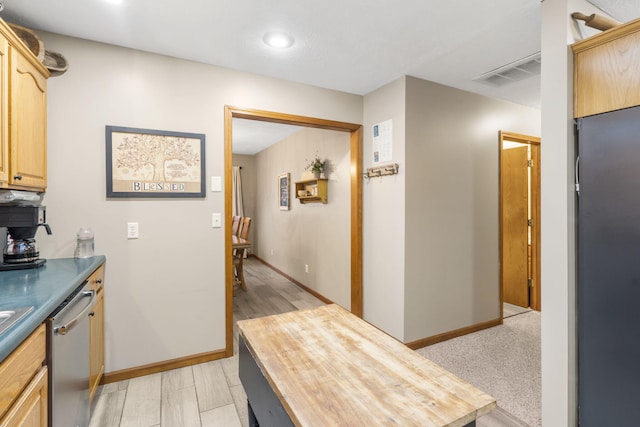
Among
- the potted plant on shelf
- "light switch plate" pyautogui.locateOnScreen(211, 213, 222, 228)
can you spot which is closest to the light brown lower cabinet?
"light switch plate" pyautogui.locateOnScreen(211, 213, 222, 228)

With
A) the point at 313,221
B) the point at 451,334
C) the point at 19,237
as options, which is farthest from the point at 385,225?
the point at 19,237

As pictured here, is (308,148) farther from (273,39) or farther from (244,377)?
(244,377)

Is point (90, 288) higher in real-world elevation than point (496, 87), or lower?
lower

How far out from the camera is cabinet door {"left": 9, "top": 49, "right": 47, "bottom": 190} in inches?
63.4

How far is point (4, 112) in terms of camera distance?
5.06 feet

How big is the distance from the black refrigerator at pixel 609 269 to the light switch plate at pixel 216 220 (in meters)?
2.41

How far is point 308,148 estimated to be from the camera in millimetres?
4609

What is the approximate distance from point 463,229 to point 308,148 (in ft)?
8.21

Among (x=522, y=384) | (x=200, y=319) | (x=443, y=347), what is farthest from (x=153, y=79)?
(x=522, y=384)

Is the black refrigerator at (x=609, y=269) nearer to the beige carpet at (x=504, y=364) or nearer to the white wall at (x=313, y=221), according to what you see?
the beige carpet at (x=504, y=364)

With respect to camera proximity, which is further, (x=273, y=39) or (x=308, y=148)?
(x=308, y=148)

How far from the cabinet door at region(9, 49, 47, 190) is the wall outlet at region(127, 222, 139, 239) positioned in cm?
55

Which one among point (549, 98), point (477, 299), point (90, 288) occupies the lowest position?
point (477, 299)

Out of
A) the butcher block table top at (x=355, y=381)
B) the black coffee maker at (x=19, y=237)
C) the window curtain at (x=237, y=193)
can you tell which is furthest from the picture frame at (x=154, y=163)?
the window curtain at (x=237, y=193)
